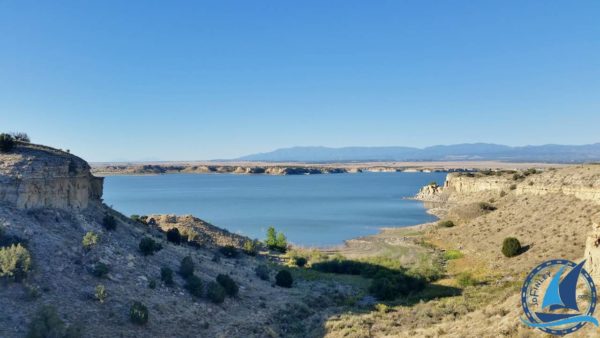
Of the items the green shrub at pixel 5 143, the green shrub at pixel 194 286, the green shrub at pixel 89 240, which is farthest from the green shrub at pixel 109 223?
the green shrub at pixel 194 286

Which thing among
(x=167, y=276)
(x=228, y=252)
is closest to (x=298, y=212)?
(x=228, y=252)

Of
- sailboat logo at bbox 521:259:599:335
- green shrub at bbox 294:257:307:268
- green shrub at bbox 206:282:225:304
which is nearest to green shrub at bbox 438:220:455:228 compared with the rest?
green shrub at bbox 294:257:307:268

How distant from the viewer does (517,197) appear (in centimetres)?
5094

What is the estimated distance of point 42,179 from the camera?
898 inches

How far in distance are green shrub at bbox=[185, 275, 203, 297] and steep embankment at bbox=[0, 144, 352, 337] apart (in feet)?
0.65

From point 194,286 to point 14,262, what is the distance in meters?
8.14

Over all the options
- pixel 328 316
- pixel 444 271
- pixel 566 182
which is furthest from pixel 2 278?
pixel 566 182

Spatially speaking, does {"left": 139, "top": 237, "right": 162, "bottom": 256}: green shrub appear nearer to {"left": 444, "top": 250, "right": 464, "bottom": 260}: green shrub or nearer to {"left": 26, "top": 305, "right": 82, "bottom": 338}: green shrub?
{"left": 26, "top": 305, "right": 82, "bottom": 338}: green shrub

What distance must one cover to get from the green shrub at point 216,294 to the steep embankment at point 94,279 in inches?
10.4

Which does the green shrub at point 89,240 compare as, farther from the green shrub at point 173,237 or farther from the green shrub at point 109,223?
the green shrub at point 173,237

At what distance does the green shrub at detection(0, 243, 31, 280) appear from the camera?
17.1 m

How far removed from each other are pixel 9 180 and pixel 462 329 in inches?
843

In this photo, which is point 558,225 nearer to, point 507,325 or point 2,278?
point 507,325

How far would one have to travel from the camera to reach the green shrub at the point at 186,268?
79.4 ft
